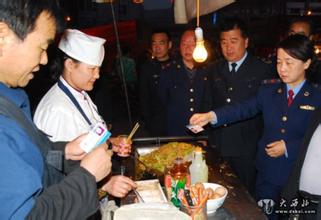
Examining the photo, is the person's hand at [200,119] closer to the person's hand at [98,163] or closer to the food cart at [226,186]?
the food cart at [226,186]

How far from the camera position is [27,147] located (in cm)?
137

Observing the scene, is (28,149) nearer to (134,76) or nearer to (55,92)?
(55,92)

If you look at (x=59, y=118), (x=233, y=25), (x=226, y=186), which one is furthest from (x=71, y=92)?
(x=233, y=25)

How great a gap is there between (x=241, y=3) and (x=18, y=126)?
2642 centimetres

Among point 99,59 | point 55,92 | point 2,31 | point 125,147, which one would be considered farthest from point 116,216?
point 99,59

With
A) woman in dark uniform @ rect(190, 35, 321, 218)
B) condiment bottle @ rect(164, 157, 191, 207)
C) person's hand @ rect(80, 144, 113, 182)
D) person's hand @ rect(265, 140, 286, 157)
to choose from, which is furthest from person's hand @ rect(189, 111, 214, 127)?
person's hand @ rect(80, 144, 113, 182)

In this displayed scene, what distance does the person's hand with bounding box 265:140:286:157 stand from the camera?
315 centimetres

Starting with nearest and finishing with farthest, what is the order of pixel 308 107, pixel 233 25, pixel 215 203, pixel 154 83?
pixel 215 203
pixel 308 107
pixel 233 25
pixel 154 83

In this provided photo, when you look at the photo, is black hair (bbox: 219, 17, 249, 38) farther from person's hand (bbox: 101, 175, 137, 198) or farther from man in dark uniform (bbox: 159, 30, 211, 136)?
person's hand (bbox: 101, 175, 137, 198)

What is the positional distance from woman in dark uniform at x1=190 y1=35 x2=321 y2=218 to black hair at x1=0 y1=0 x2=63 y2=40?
6.61 ft

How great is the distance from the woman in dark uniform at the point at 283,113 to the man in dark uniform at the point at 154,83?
1.81 m

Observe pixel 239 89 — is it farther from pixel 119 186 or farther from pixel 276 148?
pixel 119 186

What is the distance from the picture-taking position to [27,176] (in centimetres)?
127

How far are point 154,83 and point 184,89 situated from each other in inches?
28.2
